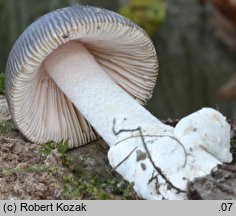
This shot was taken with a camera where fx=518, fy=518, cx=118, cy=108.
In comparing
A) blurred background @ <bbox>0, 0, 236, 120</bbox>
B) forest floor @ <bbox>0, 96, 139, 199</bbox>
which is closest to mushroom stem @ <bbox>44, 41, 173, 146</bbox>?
forest floor @ <bbox>0, 96, 139, 199</bbox>

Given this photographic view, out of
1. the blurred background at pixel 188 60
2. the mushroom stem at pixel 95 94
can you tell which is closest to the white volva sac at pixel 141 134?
the mushroom stem at pixel 95 94

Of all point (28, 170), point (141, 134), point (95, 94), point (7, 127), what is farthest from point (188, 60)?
point (28, 170)

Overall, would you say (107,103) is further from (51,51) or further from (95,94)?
(51,51)

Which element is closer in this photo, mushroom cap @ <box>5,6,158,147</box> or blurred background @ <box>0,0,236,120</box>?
mushroom cap @ <box>5,6,158,147</box>

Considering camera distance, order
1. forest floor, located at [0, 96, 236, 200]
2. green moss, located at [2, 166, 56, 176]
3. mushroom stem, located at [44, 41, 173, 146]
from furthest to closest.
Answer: mushroom stem, located at [44, 41, 173, 146]
green moss, located at [2, 166, 56, 176]
forest floor, located at [0, 96, 236, 200]

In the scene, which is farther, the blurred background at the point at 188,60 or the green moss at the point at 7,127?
the blurred background at the point at 188,60

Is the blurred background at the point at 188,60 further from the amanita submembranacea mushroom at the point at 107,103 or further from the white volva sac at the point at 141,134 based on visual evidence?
the white volva sac at the point at 141,134

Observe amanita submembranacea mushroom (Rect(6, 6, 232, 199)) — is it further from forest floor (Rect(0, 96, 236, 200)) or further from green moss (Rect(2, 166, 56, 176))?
green moss (Rect(2, 166, 56, 176))
